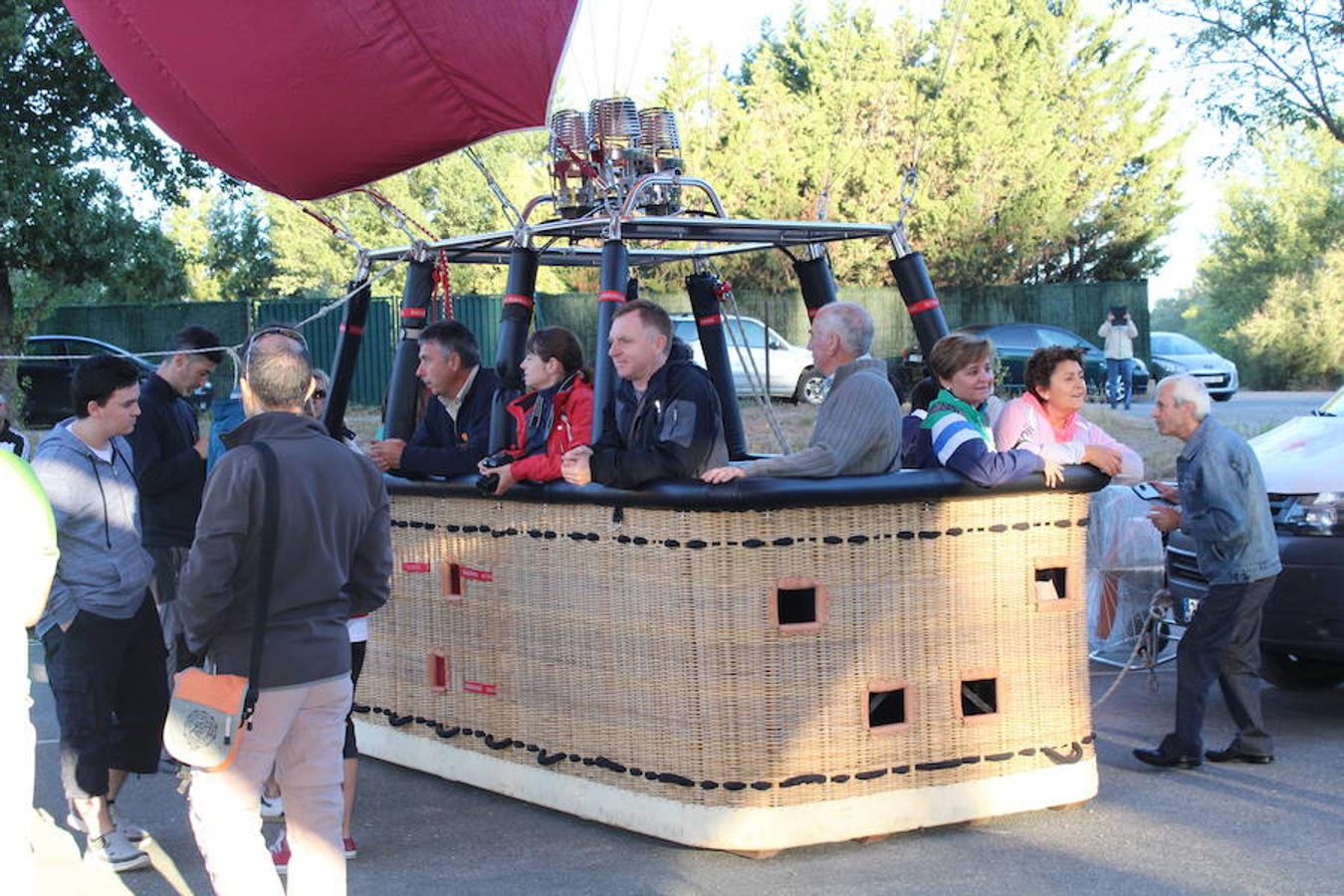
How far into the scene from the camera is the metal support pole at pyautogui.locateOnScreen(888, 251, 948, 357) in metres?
6.70

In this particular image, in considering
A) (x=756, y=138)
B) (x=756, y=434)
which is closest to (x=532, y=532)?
(x=756, y=434)

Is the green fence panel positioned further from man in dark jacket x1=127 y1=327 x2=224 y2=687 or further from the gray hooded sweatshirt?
the gray hooded sweatshirt

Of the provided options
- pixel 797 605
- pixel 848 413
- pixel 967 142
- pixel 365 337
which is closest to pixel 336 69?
pixel 848 413

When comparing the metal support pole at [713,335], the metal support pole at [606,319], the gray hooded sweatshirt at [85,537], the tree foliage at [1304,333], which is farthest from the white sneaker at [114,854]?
the tree foliage at [1304,333]

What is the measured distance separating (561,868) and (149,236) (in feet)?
69.4

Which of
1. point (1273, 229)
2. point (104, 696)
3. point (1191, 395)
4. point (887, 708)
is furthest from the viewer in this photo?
point (1273, 229)

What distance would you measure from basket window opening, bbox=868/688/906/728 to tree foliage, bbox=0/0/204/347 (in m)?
18.0

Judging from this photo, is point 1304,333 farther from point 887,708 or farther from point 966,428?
point 887,708

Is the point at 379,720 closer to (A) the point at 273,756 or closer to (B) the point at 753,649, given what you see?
(B) the point at 753,649

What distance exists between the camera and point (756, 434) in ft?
63.3

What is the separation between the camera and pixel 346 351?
752 centimetres

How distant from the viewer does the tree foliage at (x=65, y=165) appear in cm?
2191

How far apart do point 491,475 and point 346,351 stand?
1710 millimetres

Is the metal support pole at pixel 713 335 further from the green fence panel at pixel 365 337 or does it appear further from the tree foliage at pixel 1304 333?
the tree foliage at pixel 1304 333
